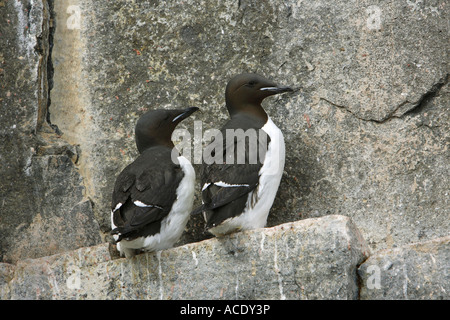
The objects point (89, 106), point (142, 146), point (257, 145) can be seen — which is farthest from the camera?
point (89, 106)

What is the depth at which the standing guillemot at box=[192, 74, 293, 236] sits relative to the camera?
184 inches

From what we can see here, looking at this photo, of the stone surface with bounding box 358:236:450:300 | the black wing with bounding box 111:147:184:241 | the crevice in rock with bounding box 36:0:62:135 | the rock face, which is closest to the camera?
the stone surface with bounding box 358:236:450:300

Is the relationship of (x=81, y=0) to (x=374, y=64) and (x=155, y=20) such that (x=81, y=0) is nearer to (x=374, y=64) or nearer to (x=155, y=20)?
(x=155, y=20)

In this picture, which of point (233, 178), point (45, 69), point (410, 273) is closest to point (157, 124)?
point (233, 178)

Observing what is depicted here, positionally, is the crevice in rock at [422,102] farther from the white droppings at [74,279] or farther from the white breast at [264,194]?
the white droppings at [74,279]

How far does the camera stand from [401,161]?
203 inches

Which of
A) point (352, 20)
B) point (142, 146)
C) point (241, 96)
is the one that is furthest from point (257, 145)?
point (352, 20)

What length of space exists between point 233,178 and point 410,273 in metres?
1.17

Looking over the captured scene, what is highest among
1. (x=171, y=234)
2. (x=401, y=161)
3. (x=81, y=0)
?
(x=81, y=0)

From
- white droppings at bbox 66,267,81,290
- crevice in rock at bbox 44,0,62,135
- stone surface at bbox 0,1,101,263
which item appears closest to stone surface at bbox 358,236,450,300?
white droppings at bbox 66,267,81,290

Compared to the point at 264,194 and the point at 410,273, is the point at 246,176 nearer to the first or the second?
the point at 264,194

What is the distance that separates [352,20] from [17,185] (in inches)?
99.2

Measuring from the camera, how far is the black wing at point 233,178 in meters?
4.66

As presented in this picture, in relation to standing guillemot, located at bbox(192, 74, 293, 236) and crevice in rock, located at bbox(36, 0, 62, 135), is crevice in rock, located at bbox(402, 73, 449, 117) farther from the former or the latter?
crevice in rock, located at bbox(36, 0, 62, 135)
